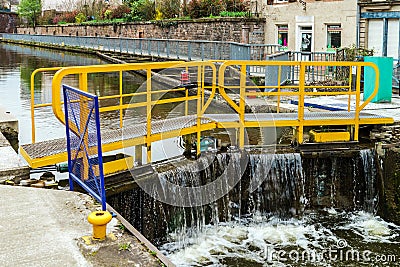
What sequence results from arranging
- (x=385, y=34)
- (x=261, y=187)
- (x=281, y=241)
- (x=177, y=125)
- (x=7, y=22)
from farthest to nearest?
(x=7, y=22)
(x=385, y=34)
(x=261, y=187)
(x=177, y=125)
(x=281, y=241)

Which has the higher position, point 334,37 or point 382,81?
point 334,37

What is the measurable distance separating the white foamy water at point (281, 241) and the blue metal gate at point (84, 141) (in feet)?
6.54

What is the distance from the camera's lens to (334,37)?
74.4 ft

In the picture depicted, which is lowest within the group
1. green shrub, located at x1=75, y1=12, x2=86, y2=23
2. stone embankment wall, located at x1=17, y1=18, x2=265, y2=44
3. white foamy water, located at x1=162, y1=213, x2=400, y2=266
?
white foamy water, located at x1=162, y1=213, x2=400, y2=266

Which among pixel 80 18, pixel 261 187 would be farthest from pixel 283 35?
pixel 80 18

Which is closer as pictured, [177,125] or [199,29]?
[177,125]

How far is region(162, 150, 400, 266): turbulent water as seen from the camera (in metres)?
7.99

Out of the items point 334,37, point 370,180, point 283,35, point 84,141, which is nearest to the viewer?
point 84,141

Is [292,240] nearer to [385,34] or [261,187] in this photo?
[261,187]

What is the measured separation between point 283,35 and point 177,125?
1756 centimetres

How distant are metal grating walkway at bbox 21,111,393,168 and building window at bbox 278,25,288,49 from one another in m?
15.4

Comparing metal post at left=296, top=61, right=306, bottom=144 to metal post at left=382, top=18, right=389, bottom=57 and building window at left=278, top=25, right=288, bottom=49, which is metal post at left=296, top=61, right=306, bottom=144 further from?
building window at left=278, top=25, right=288, bottom=49

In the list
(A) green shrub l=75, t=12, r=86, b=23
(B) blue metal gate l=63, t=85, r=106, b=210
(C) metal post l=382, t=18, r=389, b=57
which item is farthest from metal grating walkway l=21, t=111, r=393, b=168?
(A) green shrub l=75, t=12, r=86, b=23

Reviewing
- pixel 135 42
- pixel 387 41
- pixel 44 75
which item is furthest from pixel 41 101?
pixel 135 42
